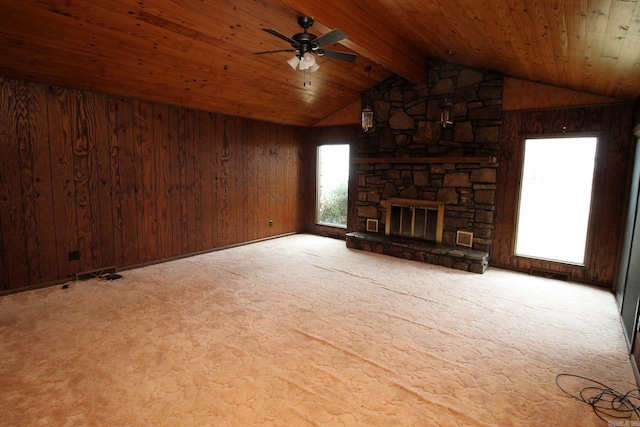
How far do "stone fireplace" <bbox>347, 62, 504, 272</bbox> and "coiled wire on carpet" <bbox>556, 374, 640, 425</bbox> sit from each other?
2.48 m

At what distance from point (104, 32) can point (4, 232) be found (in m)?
2.42

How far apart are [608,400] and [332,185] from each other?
18.0ft

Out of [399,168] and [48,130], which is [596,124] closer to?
[399,168]

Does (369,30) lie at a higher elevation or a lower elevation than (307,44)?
higher

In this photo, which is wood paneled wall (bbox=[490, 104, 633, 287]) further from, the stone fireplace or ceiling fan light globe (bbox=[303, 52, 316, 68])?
ceiling fan light globe (bbox=[303, 52, 316, 68])

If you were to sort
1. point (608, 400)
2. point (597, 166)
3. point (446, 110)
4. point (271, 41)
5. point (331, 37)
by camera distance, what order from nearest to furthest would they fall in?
point (608, 400)
point (331, 37)
point (271, 41)
point (597, 166)
point (446, 110)

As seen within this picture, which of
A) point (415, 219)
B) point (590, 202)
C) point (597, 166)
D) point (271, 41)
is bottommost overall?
point (415, 219)

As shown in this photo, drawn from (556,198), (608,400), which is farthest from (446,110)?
(608,400)

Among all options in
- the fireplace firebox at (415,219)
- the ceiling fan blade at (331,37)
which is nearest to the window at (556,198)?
the fireplace firebox at (415,219)

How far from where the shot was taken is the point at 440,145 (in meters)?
5.36

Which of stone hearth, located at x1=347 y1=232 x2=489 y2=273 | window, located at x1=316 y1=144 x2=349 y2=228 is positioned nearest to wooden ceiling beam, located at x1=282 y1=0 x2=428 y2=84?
window, located at x1=316 y1=144 x2=349 y2=228

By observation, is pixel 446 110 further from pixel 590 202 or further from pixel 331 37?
pixel 331 37

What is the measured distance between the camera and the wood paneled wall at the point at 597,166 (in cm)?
409

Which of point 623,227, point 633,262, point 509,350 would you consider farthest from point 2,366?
point 623,227
